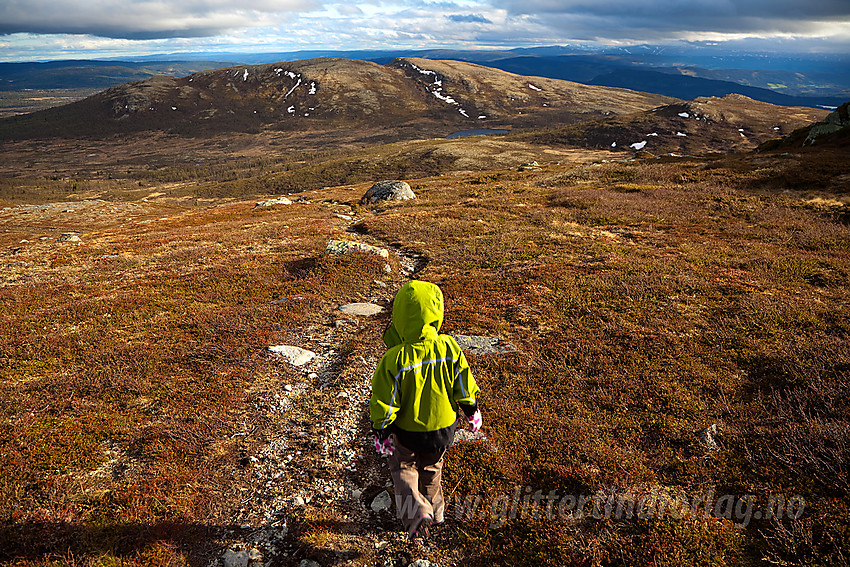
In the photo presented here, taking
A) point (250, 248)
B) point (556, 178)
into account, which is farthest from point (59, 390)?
point (556, 178)

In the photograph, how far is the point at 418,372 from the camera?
569cm

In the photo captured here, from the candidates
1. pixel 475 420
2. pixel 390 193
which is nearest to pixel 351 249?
pixel 475 420

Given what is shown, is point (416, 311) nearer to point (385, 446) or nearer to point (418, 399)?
point (418, 399)

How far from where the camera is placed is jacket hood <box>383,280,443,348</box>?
5.60 metres

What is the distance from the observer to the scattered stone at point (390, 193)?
4744cm

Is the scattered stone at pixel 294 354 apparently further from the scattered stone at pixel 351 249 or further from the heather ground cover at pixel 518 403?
the scattered stone at pixel 351 249

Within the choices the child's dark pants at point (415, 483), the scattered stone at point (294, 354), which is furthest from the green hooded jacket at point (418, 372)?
the scattered stone at point (294, 354)

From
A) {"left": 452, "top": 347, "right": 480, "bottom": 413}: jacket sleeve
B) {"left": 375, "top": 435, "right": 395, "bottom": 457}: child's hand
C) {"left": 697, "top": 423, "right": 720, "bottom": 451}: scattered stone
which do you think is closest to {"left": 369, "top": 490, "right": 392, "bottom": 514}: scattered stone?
{"left": 375, "top": 435, "right": 395, "bottom": 457}: child's hand

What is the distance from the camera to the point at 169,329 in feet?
44.3

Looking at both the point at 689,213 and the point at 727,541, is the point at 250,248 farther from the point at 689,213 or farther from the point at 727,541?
the point at 689,213

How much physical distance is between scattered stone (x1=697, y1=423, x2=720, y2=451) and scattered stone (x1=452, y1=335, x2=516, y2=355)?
15.9 ft

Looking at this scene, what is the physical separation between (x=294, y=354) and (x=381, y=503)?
6199 mm

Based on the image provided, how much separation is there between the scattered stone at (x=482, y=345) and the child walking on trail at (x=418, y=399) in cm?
545

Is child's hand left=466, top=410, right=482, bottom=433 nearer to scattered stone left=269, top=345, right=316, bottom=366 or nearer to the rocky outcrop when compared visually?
scattered stone left=269, top=345, right=316, bottom=366
